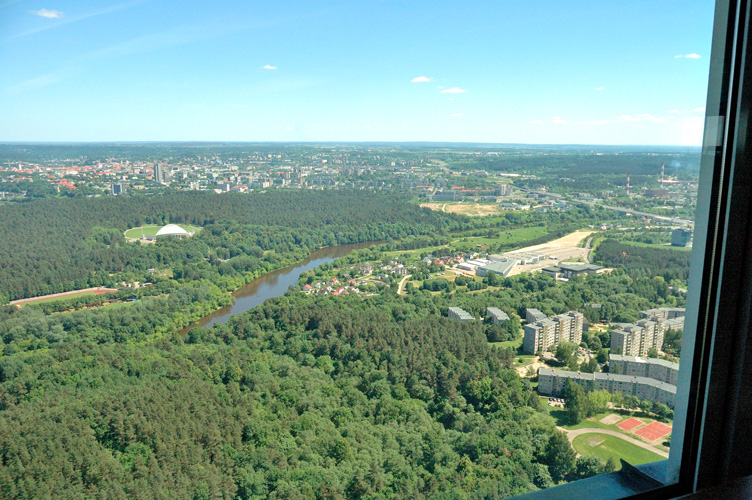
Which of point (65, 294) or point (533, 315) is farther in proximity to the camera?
point (533, 315)

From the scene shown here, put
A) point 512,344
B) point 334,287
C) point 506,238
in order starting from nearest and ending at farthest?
point 512,344, point 334,287, point 506,238

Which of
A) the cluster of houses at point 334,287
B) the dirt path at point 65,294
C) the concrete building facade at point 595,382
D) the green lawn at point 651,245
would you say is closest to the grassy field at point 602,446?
the concrete building facade at point 595,382

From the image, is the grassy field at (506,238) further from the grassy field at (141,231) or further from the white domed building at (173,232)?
the grassy field at (141,231)

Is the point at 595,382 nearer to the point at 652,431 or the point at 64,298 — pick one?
the point at 652,431

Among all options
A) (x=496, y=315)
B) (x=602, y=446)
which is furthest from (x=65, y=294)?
(x=602, y=446)

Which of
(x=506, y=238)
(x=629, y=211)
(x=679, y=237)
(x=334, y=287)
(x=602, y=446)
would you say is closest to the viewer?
(x=679, y=237)

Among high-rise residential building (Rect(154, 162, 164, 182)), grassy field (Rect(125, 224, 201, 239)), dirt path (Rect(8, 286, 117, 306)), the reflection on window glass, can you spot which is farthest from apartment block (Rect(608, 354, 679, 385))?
high-rise residential building (Rect(154, 162, 164, 182))

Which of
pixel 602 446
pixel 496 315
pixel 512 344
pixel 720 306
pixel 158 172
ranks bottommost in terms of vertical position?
pixel 602 446
